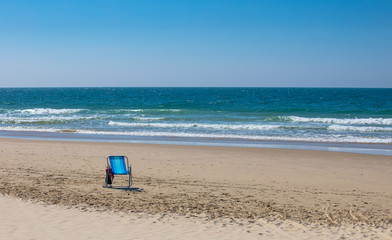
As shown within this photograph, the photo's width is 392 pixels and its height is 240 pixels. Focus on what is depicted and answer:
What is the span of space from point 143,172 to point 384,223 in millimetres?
6351

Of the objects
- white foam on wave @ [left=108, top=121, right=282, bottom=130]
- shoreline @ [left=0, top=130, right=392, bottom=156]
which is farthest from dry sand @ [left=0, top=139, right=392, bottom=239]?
white foam on wave @ [left=108, top=121, right=282, bottom=130]

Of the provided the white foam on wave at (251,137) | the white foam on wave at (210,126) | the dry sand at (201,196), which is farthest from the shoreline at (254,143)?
the white foam on wave at (210,126)

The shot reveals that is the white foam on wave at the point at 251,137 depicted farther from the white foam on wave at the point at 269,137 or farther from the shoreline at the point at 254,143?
the shoreline at the point at 254,143

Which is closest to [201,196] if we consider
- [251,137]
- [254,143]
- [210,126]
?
[254,143]

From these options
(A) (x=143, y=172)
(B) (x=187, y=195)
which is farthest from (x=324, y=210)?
(A) (x=143, y=172)

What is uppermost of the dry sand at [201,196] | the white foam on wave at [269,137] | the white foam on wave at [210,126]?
the dry sand at [201,196]

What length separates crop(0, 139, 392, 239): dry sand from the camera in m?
5.85

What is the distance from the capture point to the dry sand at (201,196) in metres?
5.85

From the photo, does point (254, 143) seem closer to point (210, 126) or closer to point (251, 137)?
point (251, 137)

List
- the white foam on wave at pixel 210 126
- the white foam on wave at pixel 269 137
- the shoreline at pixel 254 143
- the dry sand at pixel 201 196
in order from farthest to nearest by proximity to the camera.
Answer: the white foam on wave at pixel 210 126
the white foam on wave at pixel 269 137
the shoreline at pixel 254 143
the dry sand at pixel 201 196

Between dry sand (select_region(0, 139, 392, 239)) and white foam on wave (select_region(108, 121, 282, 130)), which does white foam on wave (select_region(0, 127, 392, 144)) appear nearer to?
white foam on wave (select_region(108, 121, 282, 130))

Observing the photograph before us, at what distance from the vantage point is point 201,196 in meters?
7.96

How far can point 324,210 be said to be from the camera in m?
7.05

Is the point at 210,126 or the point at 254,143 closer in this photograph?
the point at 254,143
